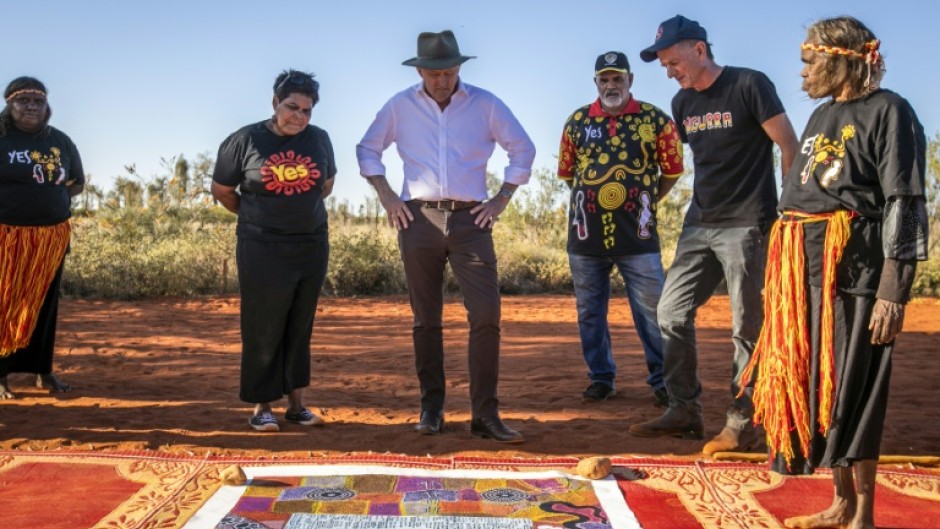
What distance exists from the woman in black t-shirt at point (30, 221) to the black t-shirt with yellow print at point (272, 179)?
5.27 feet

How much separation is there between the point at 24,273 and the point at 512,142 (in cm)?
333

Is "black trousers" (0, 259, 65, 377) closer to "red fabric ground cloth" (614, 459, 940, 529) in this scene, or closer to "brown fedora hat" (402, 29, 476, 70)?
"brown fedora hat" (402, 29, 476, 70)

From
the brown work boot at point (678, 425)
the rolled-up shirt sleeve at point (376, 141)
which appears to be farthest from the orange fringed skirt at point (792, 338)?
the rolled-up shirt sleeve at point (376, 141)

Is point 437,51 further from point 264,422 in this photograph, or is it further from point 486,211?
point 264,422

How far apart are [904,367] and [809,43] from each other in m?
4.98

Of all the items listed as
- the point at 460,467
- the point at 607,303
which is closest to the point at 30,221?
the point at 460,467

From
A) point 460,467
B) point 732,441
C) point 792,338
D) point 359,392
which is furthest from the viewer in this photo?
point 359,392

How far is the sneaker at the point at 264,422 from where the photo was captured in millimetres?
5254

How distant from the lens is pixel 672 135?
19.3 feet

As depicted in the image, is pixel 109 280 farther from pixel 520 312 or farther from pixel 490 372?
pixel 490 372

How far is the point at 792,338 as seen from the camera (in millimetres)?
3574

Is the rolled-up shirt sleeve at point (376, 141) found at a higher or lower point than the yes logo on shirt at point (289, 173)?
higher

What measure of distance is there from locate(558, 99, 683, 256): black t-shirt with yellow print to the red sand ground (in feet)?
3.44

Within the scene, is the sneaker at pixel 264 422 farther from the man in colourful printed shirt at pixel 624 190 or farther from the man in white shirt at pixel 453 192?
the man in colourful printed shirt at pixel 624 190
